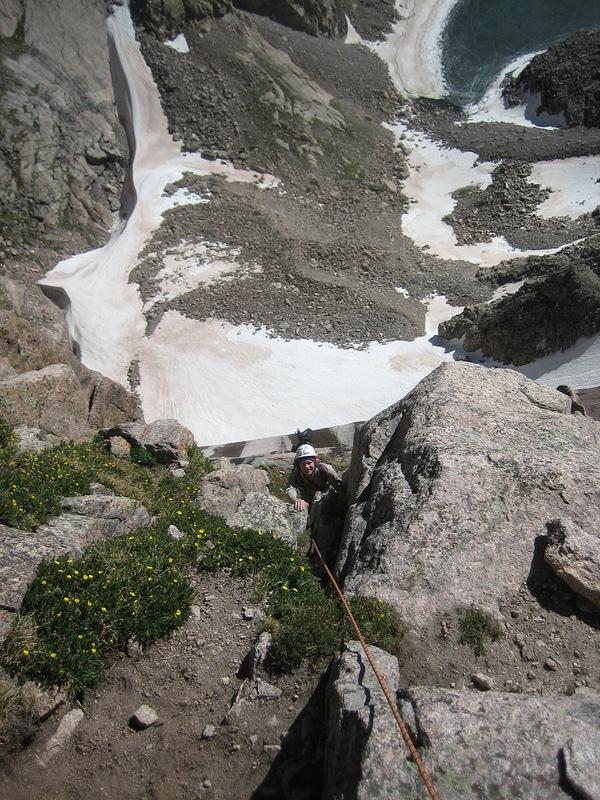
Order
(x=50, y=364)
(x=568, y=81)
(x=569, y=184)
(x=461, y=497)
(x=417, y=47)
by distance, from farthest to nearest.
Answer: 1. (x=417, y=47)
2. (x=568, y=81)
3. (x=569, y=184)
4. (x=50, y=364)
5. (x=461, y=497)

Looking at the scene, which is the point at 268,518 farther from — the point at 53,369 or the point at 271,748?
the point at 53,369

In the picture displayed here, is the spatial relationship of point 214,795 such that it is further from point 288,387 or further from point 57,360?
point 288,387

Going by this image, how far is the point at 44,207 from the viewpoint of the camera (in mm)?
35125

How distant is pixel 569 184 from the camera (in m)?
38.3

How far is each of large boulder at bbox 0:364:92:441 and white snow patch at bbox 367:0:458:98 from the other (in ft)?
170

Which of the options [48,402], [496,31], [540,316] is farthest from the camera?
[496,31]

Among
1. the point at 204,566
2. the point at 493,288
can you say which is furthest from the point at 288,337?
the point at 204,566

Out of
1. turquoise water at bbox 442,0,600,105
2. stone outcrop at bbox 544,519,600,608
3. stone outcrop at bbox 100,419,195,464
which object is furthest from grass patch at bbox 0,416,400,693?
turquoise water at bbox 442,0,600,105

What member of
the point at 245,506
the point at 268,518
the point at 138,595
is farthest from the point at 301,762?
the point at 245,506

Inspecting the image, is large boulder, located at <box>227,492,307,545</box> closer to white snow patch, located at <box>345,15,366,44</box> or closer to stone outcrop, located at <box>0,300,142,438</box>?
stone outcrop, located at <box>0,300,142,438</box>

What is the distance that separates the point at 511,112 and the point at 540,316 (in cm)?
3736

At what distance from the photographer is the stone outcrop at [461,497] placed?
6.70 metres

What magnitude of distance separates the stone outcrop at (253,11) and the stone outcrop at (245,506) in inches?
1857

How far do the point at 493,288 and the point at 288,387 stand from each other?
13093mm
